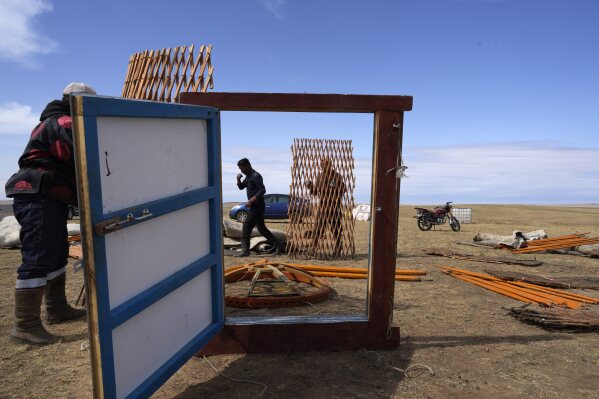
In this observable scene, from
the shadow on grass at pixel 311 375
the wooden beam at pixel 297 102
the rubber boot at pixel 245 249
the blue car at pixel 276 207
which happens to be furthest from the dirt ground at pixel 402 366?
the blue car at pixel 276 207

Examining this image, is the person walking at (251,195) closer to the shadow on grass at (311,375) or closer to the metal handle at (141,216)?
the shadow on grass at (311,375)

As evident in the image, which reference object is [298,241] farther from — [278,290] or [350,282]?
[278,290]

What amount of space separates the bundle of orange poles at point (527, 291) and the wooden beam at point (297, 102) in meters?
2.81

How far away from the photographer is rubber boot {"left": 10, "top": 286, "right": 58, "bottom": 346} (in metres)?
2.77

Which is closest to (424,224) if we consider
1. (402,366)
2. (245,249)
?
(245,249)

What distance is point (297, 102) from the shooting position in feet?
8.78

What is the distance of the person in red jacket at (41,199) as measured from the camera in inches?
105

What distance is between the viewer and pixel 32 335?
287cm

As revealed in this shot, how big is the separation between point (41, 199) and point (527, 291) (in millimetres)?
4758

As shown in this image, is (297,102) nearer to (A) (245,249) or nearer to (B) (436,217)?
(A) (245,249)

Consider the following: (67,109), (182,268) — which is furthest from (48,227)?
(182,268)

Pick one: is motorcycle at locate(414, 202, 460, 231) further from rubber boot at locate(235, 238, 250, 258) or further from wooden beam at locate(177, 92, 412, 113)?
wooden beam at locate(177, 92, 412, 113)

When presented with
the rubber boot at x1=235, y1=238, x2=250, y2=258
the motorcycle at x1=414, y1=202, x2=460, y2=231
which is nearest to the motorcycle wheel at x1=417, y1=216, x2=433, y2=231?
the motorcycle at x1=414, y1=202, x2=460, y2=231

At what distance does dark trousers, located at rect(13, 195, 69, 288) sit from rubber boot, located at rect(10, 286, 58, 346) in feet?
0.20
